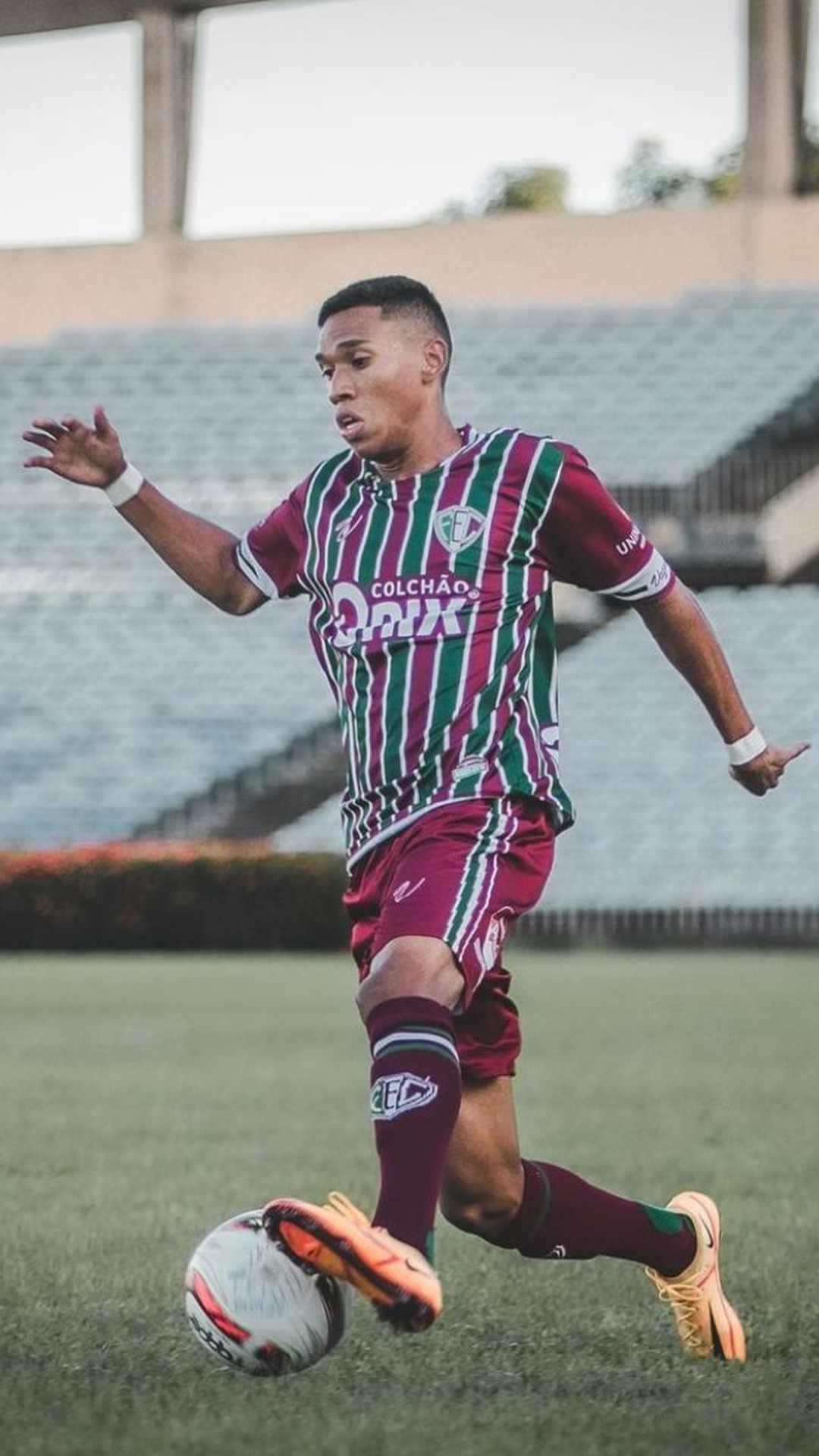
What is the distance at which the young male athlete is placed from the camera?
3672 mm

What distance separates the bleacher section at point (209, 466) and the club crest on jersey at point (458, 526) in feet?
60.3

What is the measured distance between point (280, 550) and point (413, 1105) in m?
1.20

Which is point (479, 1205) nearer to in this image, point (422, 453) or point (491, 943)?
point (491, 943)

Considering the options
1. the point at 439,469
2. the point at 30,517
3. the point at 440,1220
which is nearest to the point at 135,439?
the point at 30,517

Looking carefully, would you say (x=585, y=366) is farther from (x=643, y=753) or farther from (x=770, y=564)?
(x=643, y=753)

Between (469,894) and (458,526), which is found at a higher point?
(458,526)

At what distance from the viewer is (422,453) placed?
4.03 m

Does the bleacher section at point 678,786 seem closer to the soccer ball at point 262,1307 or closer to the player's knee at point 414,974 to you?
the player's knee at point 414,974

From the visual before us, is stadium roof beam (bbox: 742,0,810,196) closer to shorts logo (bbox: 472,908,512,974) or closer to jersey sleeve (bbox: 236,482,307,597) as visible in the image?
jersey sleeve (bbox: 236,482,307,597)

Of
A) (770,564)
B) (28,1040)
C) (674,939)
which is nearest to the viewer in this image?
(28,1040)

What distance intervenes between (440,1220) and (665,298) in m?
21.9

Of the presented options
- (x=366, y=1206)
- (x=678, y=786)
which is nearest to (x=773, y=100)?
(x=678, y=786)

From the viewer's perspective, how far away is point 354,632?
12.8ft

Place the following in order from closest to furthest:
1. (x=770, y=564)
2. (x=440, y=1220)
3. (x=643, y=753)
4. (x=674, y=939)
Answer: (x=440, y=1220) < (x=674, y=939) < (x=643, y=753) < (x=770, y=564)
